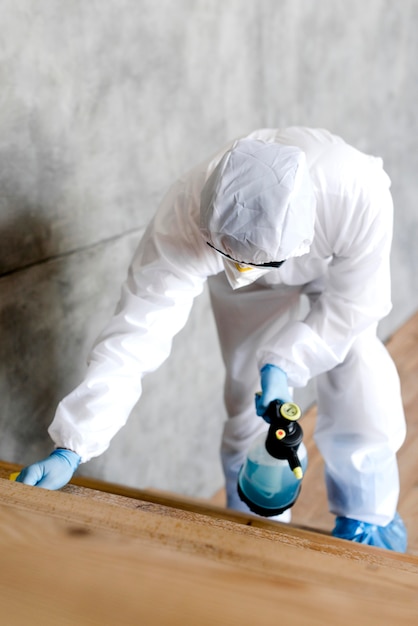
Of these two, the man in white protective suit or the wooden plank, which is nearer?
the wooden plank

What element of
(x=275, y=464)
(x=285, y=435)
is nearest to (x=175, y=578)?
(x=285, y=435)

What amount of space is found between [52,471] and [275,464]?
1.72 feet

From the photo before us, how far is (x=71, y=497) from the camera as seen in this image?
829mm

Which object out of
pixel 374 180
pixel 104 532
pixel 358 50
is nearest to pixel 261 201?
pixel 374 180

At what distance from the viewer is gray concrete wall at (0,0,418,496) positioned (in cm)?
171

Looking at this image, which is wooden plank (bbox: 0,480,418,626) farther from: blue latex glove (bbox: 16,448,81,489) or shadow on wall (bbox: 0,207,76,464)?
shadow on wall (bbox: 0,207,76,464)

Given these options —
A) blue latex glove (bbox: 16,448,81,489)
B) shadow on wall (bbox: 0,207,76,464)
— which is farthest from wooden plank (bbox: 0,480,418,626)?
shadow on wall (bbox: 0,207,76,464)

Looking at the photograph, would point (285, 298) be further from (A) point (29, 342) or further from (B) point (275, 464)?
(A) point (29, 342)

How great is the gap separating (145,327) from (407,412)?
1712 millimetres

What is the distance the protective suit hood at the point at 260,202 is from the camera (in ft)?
4.52

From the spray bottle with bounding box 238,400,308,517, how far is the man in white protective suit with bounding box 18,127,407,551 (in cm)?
9

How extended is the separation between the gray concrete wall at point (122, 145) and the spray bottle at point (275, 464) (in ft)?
2.05

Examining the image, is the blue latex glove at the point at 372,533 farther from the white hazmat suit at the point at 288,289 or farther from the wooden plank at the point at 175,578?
the wooden plank at the point at 175,578

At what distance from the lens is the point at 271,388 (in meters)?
1.67
